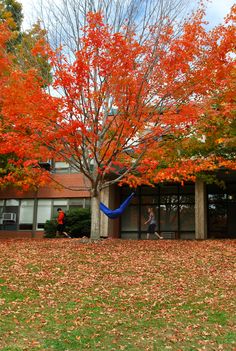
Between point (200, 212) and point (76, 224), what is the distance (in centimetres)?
611

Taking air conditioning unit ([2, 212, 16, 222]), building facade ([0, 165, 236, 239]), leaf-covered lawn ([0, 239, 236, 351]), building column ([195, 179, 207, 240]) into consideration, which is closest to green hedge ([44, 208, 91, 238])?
building facade ([0, 165, 236, 239])

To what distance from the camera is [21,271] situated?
10109 millimetres

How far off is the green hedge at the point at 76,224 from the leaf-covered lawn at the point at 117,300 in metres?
8.14

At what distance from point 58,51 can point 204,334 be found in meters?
9.79

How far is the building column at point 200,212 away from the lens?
746 inches

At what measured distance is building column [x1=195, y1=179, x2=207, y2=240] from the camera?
19.0 metres

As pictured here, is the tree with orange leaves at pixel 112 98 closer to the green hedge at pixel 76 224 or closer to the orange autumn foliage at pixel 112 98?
the orange autumn foliage at pixel 112 98

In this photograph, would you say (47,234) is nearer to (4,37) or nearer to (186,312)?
(4,37)

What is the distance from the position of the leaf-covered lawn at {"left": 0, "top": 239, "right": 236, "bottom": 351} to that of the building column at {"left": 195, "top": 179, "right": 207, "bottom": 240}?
→ 6157 millimetres

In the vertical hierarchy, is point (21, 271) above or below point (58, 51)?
below

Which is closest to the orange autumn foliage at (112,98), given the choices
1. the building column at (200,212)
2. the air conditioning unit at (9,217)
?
the building column at (200,212)

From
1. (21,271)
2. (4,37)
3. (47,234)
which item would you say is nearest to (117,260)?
(21,271)

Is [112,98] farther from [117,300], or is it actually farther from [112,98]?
[117,300]

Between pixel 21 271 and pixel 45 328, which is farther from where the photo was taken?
pixel 21 271
